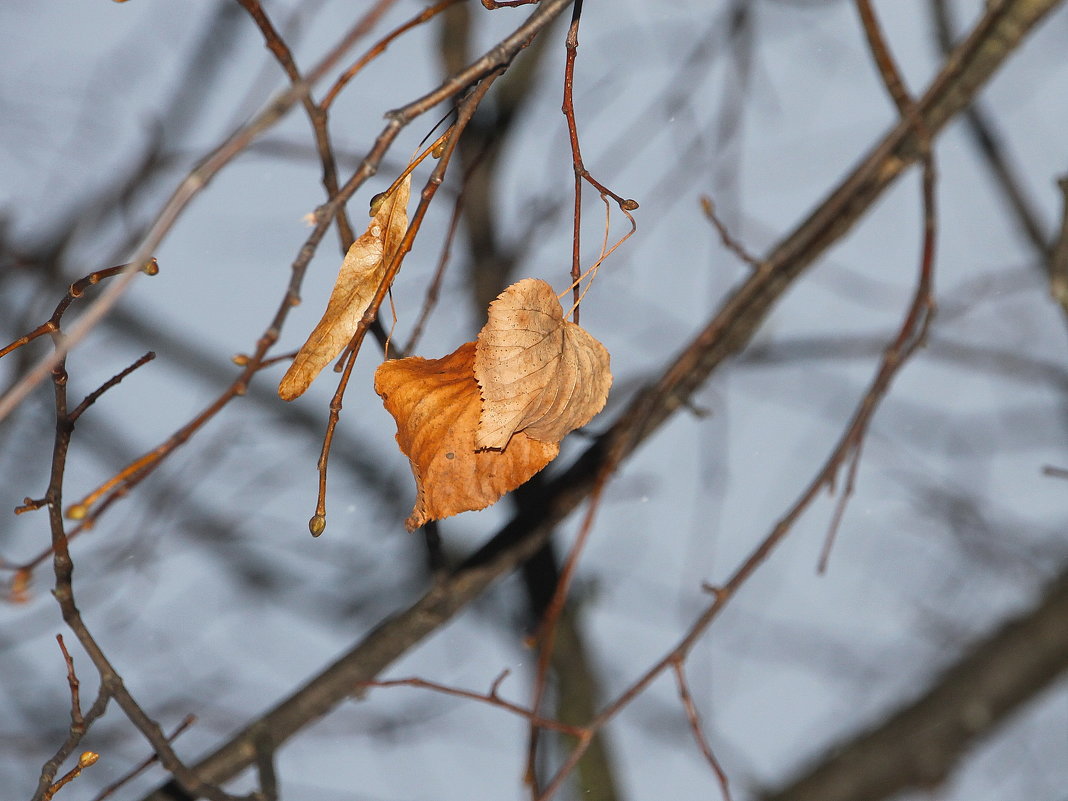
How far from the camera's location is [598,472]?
3.22 ft

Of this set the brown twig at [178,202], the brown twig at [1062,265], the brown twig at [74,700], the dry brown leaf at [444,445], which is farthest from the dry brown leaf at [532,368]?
the brown twig at [1062,265]

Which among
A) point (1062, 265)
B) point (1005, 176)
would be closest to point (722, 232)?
point (1062, 265)

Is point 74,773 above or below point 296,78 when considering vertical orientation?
below

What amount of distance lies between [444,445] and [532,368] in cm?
7

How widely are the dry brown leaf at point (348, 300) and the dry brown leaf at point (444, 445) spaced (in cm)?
4

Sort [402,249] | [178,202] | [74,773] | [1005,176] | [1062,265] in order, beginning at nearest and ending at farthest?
[178,202] < [402,249] < [74,773] < [1062,265] < [1005,176]

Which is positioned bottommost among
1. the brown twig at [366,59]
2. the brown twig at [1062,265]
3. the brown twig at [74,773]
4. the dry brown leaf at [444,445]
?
the brown twig at [74,773]

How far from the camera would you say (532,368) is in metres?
0.49

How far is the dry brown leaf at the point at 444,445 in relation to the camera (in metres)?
0.52

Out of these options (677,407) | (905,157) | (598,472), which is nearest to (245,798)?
(598,472)

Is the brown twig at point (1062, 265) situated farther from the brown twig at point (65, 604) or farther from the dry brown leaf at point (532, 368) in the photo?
the brown twig at point (65, 604)

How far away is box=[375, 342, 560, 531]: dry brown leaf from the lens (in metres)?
0.52

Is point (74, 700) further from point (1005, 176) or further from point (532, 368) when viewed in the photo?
point (1005, 176)

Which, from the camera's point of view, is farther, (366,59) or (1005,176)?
(1005,176)
